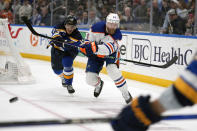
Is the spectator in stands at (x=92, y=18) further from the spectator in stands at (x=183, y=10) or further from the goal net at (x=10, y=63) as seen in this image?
the goal net at (x=10, y=63)

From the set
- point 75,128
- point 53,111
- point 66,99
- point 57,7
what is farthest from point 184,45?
point 57,7

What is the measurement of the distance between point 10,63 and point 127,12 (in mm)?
2546

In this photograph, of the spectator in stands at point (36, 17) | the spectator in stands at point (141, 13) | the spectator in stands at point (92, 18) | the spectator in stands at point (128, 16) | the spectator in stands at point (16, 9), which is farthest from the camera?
the spectator in stands at point (16, 9)

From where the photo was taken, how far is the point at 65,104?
4.46 m

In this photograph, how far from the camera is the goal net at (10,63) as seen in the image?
5625 mm

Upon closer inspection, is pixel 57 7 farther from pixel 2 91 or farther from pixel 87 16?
pixel 2 91

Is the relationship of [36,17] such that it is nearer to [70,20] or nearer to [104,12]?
[104,12]

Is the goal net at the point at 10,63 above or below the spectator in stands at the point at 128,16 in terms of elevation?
below

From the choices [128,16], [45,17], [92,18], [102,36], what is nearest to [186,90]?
[102,36]

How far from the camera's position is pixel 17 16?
34.9ft

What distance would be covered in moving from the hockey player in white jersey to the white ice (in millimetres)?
307

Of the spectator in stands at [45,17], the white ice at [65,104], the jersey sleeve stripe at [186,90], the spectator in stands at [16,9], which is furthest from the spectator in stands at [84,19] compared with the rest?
the jersey sleeve stripe at [186,90]

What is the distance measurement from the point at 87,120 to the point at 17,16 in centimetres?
957

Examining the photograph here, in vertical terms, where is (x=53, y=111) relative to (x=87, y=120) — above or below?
below
